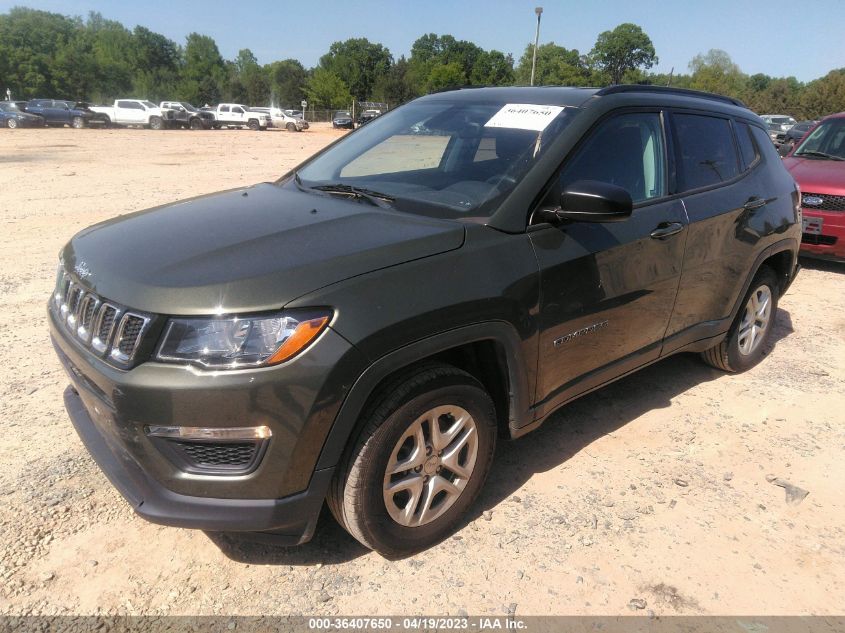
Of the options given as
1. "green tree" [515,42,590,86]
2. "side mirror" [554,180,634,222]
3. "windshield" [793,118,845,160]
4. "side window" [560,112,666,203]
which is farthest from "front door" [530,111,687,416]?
"green tree" [515,42,590,86]

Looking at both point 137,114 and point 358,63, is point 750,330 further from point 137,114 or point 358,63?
point 358,63

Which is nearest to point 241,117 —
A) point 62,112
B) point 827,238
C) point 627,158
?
point 62,112

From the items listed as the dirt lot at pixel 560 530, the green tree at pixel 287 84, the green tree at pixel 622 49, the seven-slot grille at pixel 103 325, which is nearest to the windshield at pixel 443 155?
the seven-slot grille at pixel 103 325

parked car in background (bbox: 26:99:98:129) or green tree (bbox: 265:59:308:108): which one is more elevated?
green tree (bbox: 265:59:308:108)

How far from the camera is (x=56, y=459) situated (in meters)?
3.11

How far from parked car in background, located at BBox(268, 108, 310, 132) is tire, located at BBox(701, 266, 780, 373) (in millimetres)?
43379

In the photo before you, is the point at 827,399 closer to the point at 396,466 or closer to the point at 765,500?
the point at 765,500

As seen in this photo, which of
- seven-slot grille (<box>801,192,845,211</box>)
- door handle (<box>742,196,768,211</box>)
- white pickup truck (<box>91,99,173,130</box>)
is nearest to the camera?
door handle (<box>742,196,768,211</box>)

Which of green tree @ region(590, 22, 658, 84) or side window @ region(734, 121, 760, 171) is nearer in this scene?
side window @ region(734, 121, 760, 171)

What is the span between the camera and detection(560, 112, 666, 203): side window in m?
2.95

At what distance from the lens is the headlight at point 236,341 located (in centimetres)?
201

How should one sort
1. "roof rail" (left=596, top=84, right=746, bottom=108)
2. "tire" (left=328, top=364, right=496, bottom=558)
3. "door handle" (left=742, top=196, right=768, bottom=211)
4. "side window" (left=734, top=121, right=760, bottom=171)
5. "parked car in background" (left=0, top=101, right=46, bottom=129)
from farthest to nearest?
1. "parked car in background" (left=0, top=101, right=46, bottom=129)
2. "side window" (left=734, top=121, right=760, bottom=171)
3. "door handle" (left=742, top=196, right=768, bottom=211)
4. "roof rail" (left=596, top=84, right=746, bottom=108)
5. "tire" (left=328, top=364, right=496, bottom=558)

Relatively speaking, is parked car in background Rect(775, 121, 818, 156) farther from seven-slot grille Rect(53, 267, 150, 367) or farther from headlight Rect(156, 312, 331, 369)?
seven-slot grille Rect(53, 267, 150, 367)

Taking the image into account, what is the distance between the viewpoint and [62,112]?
3656cm
